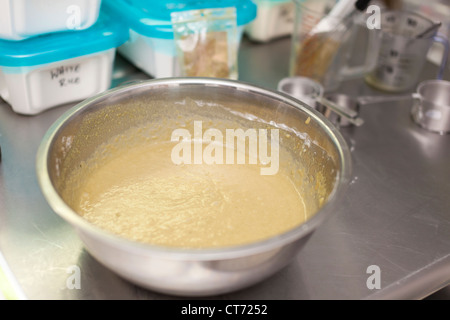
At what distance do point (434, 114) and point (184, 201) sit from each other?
2.21 ft

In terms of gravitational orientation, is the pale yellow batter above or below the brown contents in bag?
below

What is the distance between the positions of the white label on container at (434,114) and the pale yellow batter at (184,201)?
466mm

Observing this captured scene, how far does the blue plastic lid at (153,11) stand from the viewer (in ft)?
3.61

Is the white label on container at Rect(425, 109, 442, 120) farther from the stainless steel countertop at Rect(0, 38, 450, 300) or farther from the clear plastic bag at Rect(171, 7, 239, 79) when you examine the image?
the clear plastic bag at Rect(171, 7, 239, 79)

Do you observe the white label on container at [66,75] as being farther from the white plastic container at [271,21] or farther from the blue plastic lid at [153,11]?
the white plastic container at [271,21]

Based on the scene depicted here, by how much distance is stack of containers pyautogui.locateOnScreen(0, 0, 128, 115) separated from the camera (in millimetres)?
952

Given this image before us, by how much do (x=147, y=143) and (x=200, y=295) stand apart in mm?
383

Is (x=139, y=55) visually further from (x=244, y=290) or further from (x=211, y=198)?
(x=244, y=290)

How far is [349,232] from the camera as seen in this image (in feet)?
2.88

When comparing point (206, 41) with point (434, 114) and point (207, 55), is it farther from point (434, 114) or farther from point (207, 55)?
point (434, 114)

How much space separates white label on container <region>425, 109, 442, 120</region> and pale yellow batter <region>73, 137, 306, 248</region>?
466mm

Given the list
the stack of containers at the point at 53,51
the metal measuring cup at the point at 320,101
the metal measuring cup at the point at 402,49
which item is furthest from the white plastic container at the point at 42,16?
the metal measuring cup at the point at 402,49

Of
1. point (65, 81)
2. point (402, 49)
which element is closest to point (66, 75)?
point (65, 81)

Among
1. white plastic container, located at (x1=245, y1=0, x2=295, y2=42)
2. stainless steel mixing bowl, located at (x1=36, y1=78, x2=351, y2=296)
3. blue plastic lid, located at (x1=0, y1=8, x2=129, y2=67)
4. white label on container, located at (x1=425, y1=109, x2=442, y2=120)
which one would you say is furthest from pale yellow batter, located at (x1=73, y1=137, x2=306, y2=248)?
white plastic container, located at (x1=245, y1=0, x2=295, y2=42)
